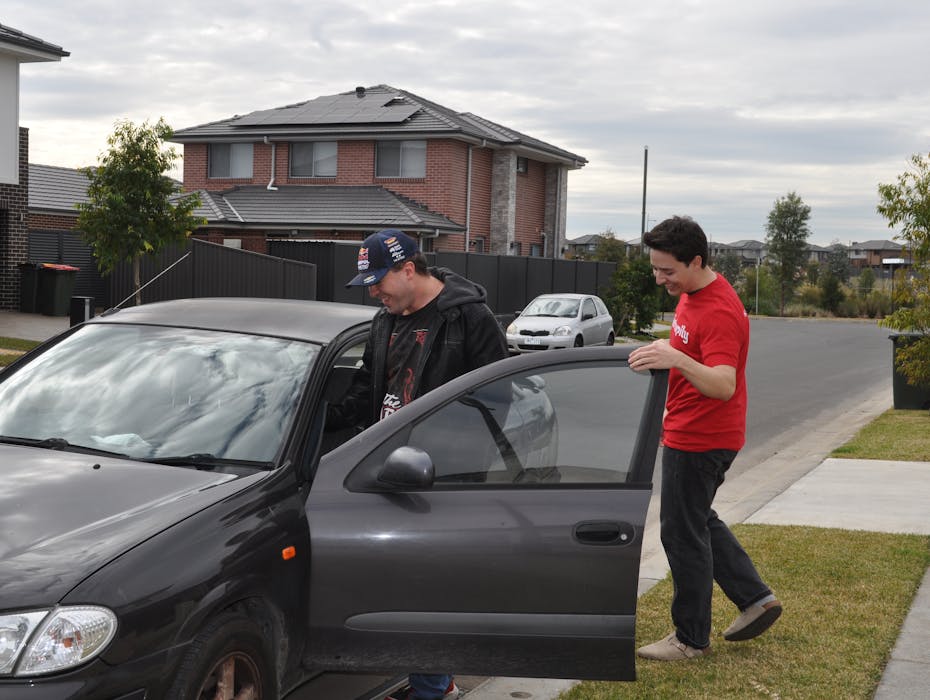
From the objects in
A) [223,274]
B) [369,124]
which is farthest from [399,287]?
[369,124]

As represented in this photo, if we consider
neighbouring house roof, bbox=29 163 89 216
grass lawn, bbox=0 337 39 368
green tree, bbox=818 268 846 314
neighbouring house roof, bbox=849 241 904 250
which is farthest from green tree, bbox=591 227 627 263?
neighbouring house roof, bbox=849 241 904 250

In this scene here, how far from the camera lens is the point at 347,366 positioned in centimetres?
469

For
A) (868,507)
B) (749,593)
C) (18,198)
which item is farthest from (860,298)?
(749,593)

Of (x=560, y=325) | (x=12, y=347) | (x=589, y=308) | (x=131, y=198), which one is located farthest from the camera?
(x=589, y=308)

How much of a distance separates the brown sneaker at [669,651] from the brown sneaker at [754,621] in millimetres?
172

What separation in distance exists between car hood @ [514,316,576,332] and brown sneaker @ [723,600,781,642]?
785 inches

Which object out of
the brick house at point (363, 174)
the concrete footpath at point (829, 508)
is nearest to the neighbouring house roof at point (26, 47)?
the brick house at point (363, 174)

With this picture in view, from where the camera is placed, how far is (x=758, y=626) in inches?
191

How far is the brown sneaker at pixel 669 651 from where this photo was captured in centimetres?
476

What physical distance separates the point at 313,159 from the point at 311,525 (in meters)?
37.0

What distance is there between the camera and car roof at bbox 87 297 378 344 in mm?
4477

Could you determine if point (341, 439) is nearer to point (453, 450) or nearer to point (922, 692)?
point (453, 450)

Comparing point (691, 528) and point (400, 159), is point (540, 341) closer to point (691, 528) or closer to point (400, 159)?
point (400, 159)

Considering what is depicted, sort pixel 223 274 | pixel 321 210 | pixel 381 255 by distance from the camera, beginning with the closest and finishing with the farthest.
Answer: pixel 381 255
pixel 223 274
pixel 321 210
